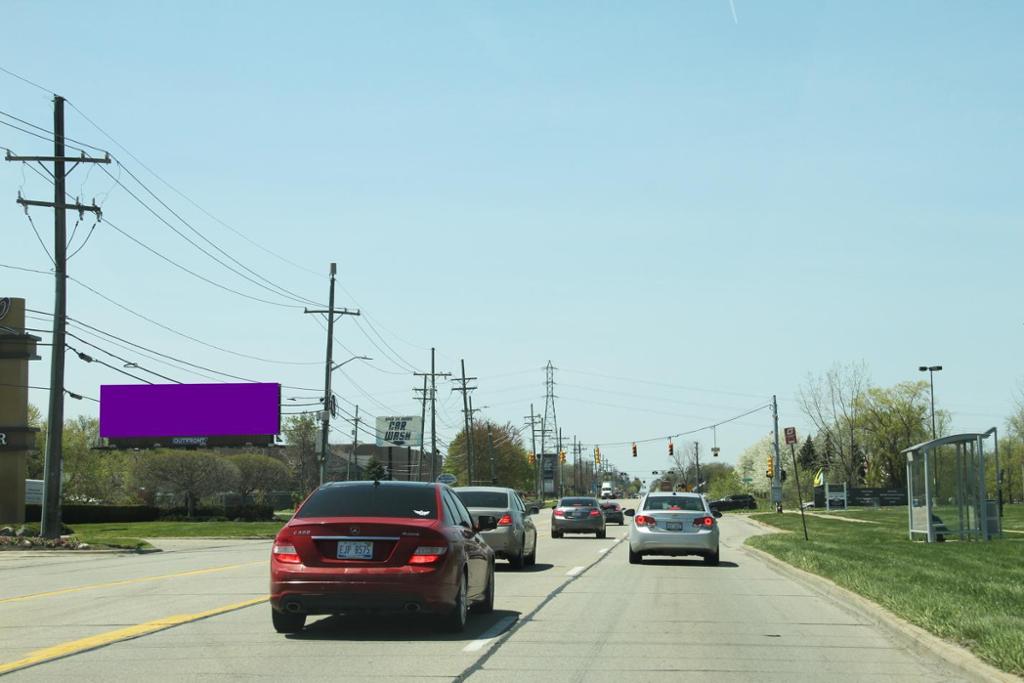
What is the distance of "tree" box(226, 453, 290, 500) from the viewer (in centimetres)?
9644

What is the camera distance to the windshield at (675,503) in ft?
80.9

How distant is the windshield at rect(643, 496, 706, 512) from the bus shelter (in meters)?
9.11

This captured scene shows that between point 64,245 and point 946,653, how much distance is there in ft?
99.5

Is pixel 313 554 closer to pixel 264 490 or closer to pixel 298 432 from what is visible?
pixel 264 490

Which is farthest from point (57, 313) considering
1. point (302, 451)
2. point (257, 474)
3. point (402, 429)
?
point (302, 451)

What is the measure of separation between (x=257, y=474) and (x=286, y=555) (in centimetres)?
8960

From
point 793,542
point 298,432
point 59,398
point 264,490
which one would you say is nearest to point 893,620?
point 793,542

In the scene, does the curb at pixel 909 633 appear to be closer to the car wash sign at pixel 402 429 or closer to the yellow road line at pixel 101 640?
the yellow road line at pixel 101 640

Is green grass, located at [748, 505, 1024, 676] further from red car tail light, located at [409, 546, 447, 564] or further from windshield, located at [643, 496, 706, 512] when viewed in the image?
red car tail light, located at [409, 546, 447, 564]

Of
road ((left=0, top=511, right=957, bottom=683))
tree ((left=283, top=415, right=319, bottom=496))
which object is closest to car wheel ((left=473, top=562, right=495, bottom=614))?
road ((left=0, top=511, right=957, bottom=683))

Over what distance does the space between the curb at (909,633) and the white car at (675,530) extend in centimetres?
419

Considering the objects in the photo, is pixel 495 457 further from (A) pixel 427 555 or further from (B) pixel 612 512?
(A) pixel 427 555

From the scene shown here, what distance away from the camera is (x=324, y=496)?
40.1 feet

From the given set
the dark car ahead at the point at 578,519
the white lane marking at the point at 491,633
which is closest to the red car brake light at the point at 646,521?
the white lane marking at the point at 491,633
